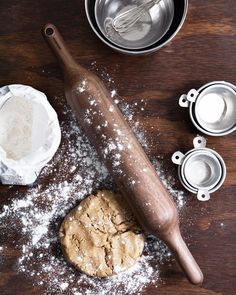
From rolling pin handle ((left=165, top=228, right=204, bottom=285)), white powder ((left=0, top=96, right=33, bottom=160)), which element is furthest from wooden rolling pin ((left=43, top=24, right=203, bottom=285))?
white powder ((left=0, top=96, right=33, bottom=160))

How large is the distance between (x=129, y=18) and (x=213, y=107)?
0.96ft

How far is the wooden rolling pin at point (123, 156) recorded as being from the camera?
128cm

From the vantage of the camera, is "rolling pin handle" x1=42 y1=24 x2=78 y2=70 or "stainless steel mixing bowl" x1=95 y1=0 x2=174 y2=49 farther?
"stainless steel mixing bowl" x1=95 y1=0 x2=174 y2=49

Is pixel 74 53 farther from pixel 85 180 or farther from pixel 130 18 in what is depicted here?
pixel 85 180

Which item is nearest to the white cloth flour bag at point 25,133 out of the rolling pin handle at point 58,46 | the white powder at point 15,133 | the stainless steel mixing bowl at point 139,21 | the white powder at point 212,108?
the white powder at point 15,133

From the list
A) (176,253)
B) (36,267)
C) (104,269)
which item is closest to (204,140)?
(176,253)

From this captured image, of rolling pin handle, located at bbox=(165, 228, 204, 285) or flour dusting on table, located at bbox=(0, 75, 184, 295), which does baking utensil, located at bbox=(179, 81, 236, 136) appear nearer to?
flour dusting on table, located at bbox=(0, 75, 184, 295)

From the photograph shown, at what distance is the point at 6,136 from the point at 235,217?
1.87ft

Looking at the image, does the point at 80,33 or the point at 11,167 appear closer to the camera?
the point at 11,167

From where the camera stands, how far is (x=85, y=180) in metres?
1.39

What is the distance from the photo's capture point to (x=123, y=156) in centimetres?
129

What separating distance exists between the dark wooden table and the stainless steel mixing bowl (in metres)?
0.04

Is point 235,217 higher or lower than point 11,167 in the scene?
lower

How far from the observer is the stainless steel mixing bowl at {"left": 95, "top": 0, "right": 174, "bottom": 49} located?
1.39 metres
